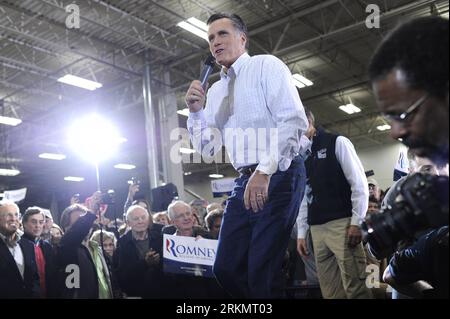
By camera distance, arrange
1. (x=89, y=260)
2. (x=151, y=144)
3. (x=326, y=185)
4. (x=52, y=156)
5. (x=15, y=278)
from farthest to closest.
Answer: (x=52, y=156)
(x=151, y=144)
(x=89, y=260)
(x=15, y=278)
(x=326, y=185)

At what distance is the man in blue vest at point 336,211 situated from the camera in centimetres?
343

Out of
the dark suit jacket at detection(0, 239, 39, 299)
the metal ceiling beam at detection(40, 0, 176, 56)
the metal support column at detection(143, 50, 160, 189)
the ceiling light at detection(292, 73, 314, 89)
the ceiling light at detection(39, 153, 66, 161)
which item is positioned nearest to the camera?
the dark suit jacket at detection(0, 239, 39, 299)

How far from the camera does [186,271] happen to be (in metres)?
4.50

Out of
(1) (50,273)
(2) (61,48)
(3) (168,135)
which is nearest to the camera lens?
(1) (50,273)

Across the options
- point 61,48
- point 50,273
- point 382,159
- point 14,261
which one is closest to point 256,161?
point 14,261

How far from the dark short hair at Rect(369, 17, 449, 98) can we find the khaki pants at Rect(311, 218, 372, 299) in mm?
2579

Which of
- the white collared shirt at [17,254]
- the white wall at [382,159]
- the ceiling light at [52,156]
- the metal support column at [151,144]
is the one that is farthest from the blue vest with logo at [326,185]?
the ceiling light at [52,156]

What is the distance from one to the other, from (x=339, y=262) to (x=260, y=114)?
72.9 inches

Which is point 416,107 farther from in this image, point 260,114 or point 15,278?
point 15,278

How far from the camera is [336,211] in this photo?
3.57 meters

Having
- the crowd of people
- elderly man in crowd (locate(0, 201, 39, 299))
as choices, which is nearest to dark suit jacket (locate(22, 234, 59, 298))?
the crowd of people

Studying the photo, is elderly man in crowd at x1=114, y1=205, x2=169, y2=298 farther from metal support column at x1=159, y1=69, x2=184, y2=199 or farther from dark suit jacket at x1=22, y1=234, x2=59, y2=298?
metal support column at x1=159, y1=69, x2=184, y2=199

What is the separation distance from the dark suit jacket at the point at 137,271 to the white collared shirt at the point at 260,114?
8.98 ft

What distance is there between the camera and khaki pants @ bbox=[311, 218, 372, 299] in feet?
11.3
